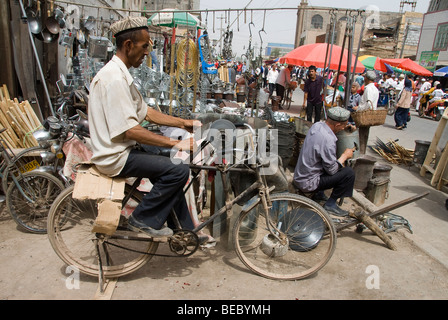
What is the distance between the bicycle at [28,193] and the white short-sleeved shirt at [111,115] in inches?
58.8

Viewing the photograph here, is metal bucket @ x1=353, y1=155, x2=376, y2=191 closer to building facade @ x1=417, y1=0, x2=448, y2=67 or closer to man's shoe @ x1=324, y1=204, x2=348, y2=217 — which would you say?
man's shoe @ x1=324, y1=204, x2=348, y2=217

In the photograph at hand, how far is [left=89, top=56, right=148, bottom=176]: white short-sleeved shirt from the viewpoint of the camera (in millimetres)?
2301

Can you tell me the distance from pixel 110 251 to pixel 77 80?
4.30 metres

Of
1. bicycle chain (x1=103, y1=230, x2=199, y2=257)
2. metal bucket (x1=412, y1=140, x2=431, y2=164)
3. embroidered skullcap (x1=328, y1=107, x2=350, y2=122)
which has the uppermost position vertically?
embroidered skullcap (x1=328, y1=107, x2=350, y2=122)

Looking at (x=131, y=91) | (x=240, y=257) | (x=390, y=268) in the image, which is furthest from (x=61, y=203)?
(x=390, y=268)

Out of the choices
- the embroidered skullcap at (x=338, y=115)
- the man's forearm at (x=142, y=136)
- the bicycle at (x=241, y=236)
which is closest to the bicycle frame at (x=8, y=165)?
the bicycle at (x=241, y=236)

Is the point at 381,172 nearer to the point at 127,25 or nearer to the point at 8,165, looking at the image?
the point at 127,25

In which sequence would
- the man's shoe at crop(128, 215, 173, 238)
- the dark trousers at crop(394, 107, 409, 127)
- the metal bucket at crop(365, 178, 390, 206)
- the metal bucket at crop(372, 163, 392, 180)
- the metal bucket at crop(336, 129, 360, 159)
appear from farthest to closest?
the dark trousers at crop(394, 107, 409, 127)
the metal bucket at crop(372, 163, 392, 180)
the metal bucket at crop(365, 178, 390, 206)
the metal bucket at crop(336, 129, 360, 159)
the man's shoe at crop(128, 215, 173, 238)

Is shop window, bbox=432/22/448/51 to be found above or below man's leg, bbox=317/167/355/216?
above

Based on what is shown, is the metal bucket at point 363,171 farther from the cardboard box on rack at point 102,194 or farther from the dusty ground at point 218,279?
the cardboard box on rack at point 102,194

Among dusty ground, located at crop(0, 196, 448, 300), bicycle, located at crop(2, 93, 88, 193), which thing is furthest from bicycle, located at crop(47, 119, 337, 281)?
bicycle, located at crop(2, 93, 88, 193)

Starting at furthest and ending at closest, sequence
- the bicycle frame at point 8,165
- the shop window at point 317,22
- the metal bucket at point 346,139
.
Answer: the shop window at point 317,22 → the metal bucket at point 346,139 → the bicycle frame at point 8,165

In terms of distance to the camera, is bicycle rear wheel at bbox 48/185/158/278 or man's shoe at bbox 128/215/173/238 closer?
man's shoe at bbox 128/215/173/238

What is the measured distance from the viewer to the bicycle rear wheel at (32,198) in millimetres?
3559
